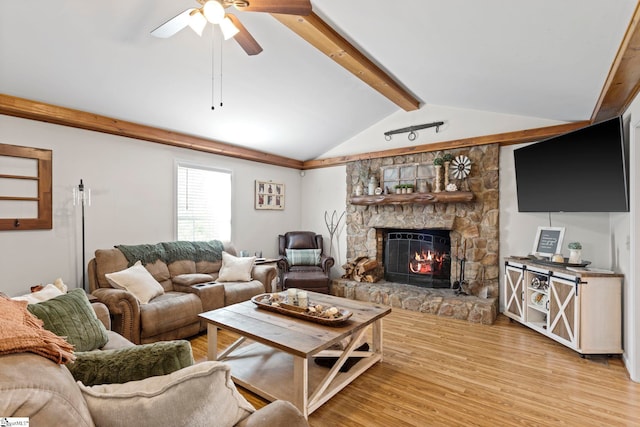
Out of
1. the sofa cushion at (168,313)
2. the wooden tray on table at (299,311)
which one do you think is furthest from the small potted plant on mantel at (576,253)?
the sofa cushion at (168,313)

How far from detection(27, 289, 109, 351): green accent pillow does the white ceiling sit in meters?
2.04

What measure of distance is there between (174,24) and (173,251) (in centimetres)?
281

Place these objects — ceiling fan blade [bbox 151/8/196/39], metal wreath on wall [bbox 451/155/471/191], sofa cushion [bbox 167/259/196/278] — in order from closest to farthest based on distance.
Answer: ceiling fan blade [bbox 151/8/196/39] < sofa cushion [bbox 167/259/196/278] < metal wreath on wall [bbox 451/155/471/191]

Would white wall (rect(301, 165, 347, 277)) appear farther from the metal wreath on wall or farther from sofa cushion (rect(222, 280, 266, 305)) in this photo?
sofa cushion (rect(222, 280, 266, 305))

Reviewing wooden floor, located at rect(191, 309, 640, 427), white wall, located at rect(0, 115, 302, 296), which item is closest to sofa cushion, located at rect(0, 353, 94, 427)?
wooden floor, located at rect(191, 309, 640, 427)

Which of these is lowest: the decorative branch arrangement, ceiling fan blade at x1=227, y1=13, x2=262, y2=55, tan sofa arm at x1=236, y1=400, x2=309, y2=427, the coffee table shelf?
the coffee table shelf

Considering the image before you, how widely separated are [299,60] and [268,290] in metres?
2.92

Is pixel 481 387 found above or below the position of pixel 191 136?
below

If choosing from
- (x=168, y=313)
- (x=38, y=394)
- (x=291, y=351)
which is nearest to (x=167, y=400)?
(x=38, y=394)

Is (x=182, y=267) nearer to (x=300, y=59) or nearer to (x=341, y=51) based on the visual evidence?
(x=300, y=59)

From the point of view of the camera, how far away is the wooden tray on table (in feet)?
8.07

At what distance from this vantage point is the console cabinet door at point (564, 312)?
299 cm

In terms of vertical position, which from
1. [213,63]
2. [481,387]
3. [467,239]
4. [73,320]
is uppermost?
[213,63]

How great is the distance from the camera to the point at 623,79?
2381 millimetres
